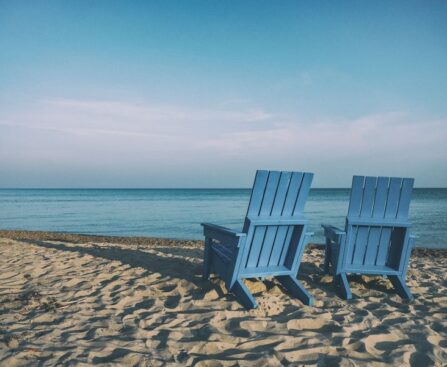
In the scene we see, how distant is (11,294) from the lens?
3.43 m

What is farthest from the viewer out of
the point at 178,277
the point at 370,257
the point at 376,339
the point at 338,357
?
the point at 178,277

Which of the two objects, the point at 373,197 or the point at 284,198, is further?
the point at 373,197

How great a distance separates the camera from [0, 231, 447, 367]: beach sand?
225 centimetres

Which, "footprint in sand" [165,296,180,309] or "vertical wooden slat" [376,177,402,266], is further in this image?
"vertical wooden slat" [376,177,402,266]

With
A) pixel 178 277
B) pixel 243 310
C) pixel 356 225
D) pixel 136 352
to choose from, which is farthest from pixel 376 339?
pixel 178 277

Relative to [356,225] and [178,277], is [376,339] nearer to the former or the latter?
A: [356,225]

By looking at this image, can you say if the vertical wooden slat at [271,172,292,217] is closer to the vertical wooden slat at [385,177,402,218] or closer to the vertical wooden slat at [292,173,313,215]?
the vertical wooden slat at [292,173,313,215]

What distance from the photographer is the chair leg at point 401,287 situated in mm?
3584

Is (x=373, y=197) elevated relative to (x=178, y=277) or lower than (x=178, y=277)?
elevated

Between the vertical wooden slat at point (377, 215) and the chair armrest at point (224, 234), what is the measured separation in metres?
1.50

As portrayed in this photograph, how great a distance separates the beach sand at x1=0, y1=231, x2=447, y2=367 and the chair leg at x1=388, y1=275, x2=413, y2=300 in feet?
0.22

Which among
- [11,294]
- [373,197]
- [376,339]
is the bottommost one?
[11,294]

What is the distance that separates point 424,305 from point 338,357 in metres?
1.66

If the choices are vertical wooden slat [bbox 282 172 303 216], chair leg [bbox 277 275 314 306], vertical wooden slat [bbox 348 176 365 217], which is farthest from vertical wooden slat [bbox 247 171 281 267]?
vertical wooden slat [bbox 348 176 365 217]
